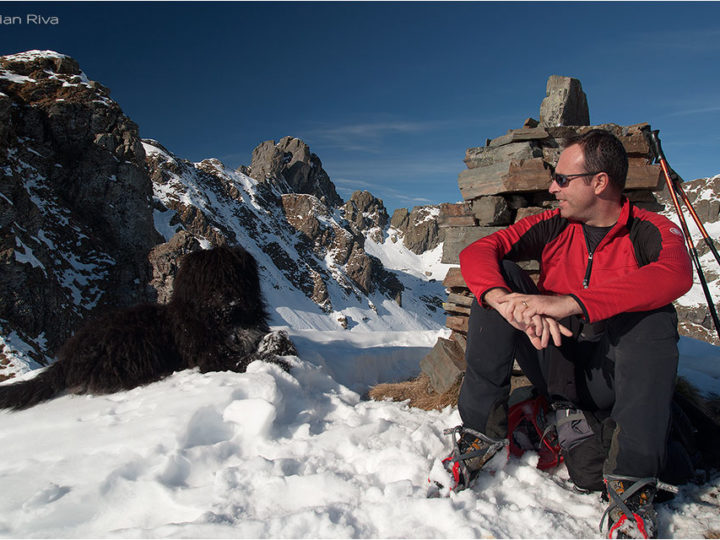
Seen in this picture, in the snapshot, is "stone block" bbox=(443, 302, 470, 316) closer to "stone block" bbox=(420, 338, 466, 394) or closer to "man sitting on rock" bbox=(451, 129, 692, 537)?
"stone block" bbox=(420, 338, 466, 394)

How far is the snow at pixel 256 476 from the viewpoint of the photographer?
2.05 m

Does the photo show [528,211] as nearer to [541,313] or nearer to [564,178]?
[564,178]

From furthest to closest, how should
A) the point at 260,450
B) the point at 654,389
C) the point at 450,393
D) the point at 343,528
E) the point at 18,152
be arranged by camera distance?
1. the point at 18,152
2. the point at 450,393
3. the point at 260,450
4. the point at 654,389
5. the point at 343,528

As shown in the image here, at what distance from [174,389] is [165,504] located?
1549mm

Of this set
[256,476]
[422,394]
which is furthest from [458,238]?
[256,476]

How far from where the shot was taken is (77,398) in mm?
3713

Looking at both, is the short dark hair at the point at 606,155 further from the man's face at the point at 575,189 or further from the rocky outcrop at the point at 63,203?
the rocky outcrop at the point at 63,203

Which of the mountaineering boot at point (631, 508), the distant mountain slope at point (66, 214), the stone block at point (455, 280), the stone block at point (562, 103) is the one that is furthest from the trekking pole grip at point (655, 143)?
the distant mountain slope at point (66, 214)

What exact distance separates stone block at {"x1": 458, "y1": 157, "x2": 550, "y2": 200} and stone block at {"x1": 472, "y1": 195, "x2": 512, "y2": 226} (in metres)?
0.09

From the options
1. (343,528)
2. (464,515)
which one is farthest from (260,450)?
(464,515)


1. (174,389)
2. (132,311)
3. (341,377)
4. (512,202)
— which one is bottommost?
(341,377)

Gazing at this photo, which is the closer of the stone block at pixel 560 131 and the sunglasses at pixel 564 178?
the sunglasses at pixel 564 178

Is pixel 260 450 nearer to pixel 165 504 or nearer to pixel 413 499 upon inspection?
pixel 165 504

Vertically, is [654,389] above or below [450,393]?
above
